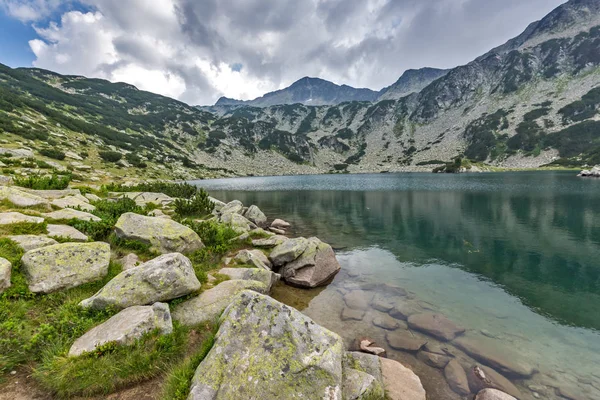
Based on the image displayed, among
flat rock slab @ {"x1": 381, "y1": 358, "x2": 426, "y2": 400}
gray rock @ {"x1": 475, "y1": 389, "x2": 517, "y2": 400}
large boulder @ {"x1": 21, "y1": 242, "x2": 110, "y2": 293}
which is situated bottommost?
gray rock @ {"x1": 475, "y1": 389, "x2": 517, "y2": 400}

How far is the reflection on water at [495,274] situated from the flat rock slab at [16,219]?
12495 millimetres

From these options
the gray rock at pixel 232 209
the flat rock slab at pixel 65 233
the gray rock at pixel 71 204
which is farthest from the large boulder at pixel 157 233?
the gray rock at pixel 232 209

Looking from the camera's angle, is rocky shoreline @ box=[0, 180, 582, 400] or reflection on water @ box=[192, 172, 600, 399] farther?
reflection on water @ box=[192, 172, 600, 399]

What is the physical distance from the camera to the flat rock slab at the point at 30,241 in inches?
342

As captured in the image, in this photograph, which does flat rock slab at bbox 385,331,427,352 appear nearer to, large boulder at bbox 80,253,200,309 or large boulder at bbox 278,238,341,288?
large boulder at bbox 278,238,341,288

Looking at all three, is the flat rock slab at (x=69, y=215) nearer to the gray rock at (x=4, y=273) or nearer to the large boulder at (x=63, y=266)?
the large boulder at (x=63, y=266)

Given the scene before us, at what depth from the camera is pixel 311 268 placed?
52.1 ft

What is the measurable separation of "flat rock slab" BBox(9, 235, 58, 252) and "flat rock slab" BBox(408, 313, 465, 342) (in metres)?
14.7

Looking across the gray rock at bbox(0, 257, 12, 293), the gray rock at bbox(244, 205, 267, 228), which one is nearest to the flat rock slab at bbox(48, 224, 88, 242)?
the gray rock at bbox(0, 257, 12, 293)

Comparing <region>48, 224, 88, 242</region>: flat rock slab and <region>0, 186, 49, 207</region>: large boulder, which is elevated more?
<region>0, 186, 49, 207</region>: large boulder

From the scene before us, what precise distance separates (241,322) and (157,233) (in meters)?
8.46

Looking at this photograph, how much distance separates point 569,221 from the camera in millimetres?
28219

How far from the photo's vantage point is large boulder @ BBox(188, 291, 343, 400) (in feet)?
16.5

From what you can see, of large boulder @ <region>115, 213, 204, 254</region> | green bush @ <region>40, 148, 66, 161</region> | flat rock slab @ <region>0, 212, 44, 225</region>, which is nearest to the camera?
flat rock slab @ <region>0, 212, 44, 225</region>
